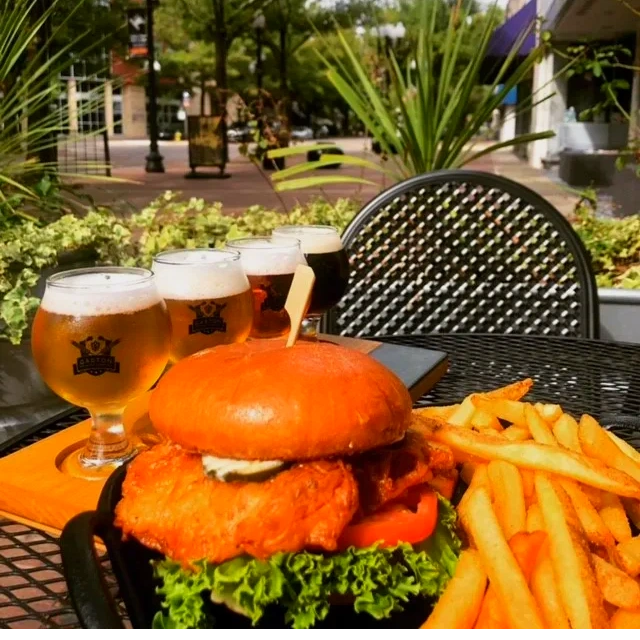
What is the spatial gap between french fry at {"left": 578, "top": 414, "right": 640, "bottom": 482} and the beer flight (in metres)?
0.74

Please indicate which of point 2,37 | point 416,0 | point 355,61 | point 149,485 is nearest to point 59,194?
point 2,37

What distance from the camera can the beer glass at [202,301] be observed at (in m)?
1.63

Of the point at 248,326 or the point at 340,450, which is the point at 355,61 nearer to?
the point at 248,326

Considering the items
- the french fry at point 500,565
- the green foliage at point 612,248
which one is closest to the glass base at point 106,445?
the french fry at point 500,565

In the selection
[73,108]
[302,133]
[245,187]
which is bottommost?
[245,187]

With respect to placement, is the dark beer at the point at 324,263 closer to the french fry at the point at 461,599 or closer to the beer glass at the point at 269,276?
the beer glass at the point at 269,276

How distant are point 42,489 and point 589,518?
0.90 meters

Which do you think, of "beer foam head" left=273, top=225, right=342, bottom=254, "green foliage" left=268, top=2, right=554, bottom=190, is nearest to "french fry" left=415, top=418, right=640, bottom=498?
"beer foam head" left=273, top=225, right=342, bottom=254

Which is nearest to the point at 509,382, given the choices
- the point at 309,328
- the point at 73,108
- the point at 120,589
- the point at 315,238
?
the point at 309,328

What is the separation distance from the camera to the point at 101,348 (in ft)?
4.55

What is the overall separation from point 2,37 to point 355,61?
6.35 ft

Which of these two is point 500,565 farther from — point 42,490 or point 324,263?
point 324,263

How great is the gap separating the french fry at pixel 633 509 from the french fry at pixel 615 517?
1.0 inches

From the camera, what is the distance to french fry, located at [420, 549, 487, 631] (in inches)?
39.3
